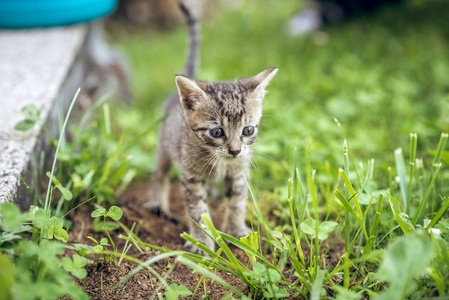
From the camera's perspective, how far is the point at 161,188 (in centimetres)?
313

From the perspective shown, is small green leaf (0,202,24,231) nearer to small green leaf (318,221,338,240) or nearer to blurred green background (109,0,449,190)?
small green leaf (318,221,338,240)

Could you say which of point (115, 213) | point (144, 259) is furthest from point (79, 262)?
point (144, 259)

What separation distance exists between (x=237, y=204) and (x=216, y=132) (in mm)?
497

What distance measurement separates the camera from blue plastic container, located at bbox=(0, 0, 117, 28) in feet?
13.0

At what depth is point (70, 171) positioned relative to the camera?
2676 millimetres

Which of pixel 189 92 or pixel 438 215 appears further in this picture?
pixel 189 92

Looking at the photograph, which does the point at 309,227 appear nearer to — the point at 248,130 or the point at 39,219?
the point at 248,130

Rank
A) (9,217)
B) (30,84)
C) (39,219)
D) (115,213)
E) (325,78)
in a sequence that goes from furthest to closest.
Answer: (325,78) → (30,84) → (115,213) → (39,219) → (9,217)

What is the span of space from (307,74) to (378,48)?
3.92 feet

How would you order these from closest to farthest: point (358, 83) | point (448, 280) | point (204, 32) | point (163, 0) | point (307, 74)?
point (448, 280) → point (358, 83) → point (307, 74) → point (204, 32) → point (163, 0)

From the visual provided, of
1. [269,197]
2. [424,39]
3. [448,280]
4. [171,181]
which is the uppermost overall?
[424,39]

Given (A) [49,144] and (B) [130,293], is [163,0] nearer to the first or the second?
(A) [49,144]

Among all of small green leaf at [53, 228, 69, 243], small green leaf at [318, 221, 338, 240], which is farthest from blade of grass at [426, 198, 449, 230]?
small green leaf at [53, 228, 69, 243]

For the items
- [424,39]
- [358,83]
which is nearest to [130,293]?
[358,83]
